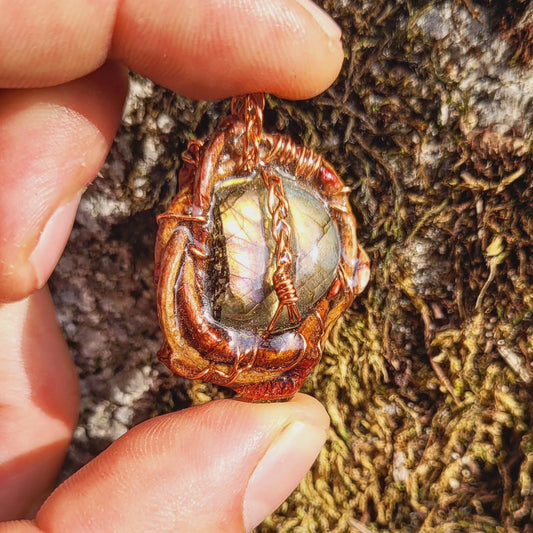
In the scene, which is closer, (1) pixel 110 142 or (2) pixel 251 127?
(2) pixel 251 127

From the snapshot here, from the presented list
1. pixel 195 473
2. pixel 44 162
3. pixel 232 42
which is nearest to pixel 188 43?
pixel 232 42

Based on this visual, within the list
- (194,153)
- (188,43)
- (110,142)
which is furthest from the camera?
(110,142)

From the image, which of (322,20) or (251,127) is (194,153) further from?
(322,20)

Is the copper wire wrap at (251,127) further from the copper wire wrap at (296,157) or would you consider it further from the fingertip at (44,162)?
the fingertip at (44,162)

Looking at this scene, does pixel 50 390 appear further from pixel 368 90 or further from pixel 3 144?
pixel 368 90

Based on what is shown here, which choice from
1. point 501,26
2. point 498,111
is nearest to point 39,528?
point 498,111

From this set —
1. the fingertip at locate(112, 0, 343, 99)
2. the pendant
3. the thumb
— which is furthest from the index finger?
the thumb

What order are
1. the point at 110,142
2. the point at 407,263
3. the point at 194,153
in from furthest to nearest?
1. the point at 407,263
2. the point at 110,142
3. the point at 194,153
